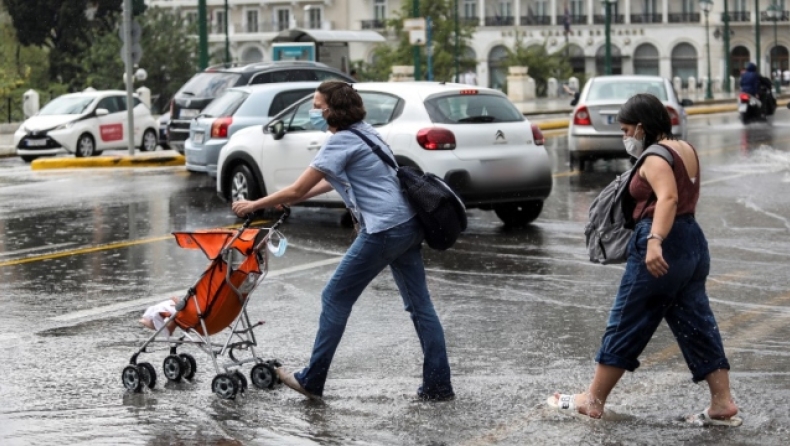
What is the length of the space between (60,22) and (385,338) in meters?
65.6

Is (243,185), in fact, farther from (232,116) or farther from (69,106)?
(69,106)

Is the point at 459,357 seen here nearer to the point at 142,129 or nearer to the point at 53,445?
the point at 53,445

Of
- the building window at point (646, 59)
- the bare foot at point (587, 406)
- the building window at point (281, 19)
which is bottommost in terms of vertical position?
the bare foot at point (587, 406)

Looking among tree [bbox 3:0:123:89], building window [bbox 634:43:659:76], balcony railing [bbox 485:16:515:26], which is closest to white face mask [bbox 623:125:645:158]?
tree [bbox 3:0:123:89]

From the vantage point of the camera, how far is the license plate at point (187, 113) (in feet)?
84.9

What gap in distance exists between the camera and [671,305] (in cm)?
679

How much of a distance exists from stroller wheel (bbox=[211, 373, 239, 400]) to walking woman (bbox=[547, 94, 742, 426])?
176 centimetres

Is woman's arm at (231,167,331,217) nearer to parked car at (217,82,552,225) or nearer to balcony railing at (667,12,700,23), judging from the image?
parked car at (217,82,552,225)

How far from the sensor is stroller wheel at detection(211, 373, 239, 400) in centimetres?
747

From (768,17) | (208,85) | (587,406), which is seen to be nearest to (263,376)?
(587,406)

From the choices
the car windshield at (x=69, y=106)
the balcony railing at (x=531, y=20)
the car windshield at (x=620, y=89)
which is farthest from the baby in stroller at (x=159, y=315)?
the balcony railing at (x=531, y=20)

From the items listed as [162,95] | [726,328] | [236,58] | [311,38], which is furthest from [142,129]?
[236,58]

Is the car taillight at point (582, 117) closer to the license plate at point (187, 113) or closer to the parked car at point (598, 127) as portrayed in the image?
the parked car at point (598, 127)

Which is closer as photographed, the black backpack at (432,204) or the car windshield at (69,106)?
Result: the black backpack at (432,204)
